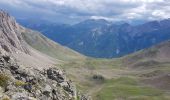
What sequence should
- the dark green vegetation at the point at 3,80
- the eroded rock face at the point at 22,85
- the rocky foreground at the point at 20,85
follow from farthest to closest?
the dark green vegetation at the point at 3,80 → the eroded rock face at the point at 22,85 → the rocky foreground at the point at 20,85

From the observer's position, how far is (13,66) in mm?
84500

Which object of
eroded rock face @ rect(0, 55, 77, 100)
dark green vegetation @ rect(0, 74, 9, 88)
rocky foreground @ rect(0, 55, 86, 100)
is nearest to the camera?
rocky foreground @ rect(0, 55, 86, 100)

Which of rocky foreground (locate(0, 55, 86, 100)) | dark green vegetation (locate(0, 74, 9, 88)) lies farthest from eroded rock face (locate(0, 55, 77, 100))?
dark green vegetation (locate(0, 74, 9, 88))

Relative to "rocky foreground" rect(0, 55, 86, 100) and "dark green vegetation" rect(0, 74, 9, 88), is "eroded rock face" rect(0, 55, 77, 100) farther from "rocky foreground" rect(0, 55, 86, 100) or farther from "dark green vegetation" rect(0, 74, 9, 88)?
"dark green vegetation" rect(0, 74, 9, 88)

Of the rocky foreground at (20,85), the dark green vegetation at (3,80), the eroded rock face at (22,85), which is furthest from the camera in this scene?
the dark green vegetation at (3,80)

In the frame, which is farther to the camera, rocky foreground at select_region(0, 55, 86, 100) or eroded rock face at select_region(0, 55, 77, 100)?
eroded rock face at select_region(0, 55, 77, 100)

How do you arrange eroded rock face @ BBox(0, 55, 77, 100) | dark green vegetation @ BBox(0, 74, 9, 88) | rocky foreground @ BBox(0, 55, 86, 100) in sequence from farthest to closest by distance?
1. dark green vegetation @ BBox(0, 74, 9, 88)
2. eroded rock face @ BBox(0, 55, 77, 100)
3. rocky foreground @ BBox(0, 55, 86, 100)

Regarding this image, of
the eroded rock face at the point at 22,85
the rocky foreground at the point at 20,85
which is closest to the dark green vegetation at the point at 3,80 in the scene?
the rocky foreground at the point at 20,85

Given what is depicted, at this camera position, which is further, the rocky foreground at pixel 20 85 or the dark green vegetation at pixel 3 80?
the dark green vegetation at pixel 3 80

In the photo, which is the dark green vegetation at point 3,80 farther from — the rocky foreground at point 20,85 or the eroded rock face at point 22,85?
the eroded rock face at point 22,85

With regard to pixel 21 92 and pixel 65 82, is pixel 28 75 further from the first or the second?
pixel 65 82

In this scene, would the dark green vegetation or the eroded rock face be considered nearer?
the eroded rock face

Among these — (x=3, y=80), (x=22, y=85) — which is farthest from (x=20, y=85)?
(x=3, y=80)

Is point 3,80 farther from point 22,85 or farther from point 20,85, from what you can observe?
point 22,85
